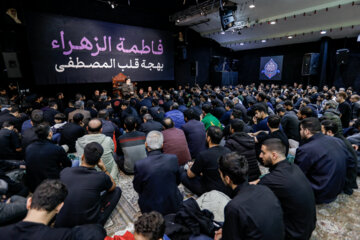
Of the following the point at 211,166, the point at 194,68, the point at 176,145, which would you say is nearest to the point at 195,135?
the point at 176,145

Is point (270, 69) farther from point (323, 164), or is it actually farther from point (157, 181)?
point (157, 181)

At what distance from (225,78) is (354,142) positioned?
32.4 ft

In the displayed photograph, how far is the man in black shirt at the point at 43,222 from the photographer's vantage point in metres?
0.89

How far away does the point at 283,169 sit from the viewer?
1.44m

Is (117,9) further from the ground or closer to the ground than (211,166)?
further from the ground

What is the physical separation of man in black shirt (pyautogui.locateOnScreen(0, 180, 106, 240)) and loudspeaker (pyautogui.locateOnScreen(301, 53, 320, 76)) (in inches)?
439

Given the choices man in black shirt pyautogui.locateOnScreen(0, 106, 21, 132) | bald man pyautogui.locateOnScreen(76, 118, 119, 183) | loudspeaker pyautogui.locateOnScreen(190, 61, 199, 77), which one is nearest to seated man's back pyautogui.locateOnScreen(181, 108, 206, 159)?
bald man pyautogui.locateOnScreen(76, 118, 119, 183)

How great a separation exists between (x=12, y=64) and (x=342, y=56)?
1264 centimetres

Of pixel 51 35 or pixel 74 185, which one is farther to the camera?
pixel 51 35

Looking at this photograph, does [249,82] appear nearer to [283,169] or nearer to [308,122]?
[308,122]

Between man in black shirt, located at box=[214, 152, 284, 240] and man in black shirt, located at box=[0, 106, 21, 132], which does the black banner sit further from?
man in black shirt, located at box=[214, 152, 284, 240]

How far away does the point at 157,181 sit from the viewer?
1.67 m

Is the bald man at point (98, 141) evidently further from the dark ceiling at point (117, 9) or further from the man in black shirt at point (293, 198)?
the dark ceiling at point (117, 9)

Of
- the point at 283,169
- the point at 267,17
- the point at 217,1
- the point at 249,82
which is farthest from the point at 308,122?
the point at 249,82
